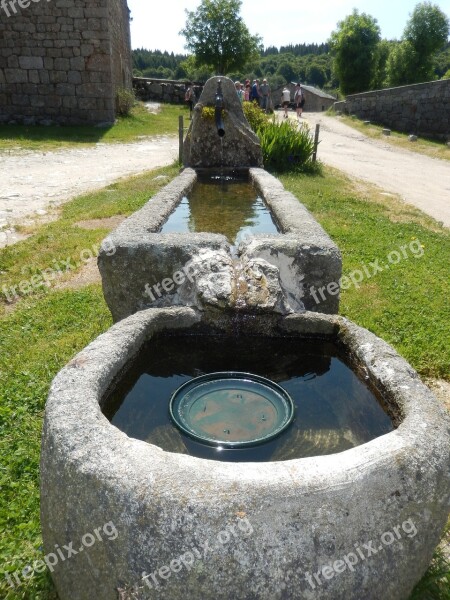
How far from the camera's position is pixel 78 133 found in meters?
14.0

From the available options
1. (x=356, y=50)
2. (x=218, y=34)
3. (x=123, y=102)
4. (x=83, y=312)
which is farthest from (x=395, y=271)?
(x=356, y=50)

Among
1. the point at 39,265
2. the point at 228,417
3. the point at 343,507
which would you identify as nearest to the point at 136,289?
the point at 228,417

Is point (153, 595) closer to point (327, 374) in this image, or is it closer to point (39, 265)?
point (327, 374)

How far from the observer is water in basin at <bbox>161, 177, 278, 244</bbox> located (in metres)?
4.43

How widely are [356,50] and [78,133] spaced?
20.4 metres

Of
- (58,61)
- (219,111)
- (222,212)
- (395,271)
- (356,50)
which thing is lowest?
(395,271)

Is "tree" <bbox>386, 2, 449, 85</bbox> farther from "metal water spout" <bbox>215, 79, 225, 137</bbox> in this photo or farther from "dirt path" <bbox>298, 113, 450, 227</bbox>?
"metal water spout" <bbox>215, 79, 225, 137</bbox>

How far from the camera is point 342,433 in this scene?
6.98 ft

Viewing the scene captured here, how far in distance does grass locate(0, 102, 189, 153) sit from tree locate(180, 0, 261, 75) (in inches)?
353

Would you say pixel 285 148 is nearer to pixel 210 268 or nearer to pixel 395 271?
pixel 395 271

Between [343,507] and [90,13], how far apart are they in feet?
51.8

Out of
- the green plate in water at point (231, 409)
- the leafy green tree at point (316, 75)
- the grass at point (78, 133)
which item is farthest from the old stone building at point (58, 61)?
the leafy green tree at point (316, 75)

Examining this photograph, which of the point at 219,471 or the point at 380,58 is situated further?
the point at 380,58

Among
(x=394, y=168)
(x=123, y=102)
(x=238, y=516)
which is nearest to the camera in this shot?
(x=238, y=516)
